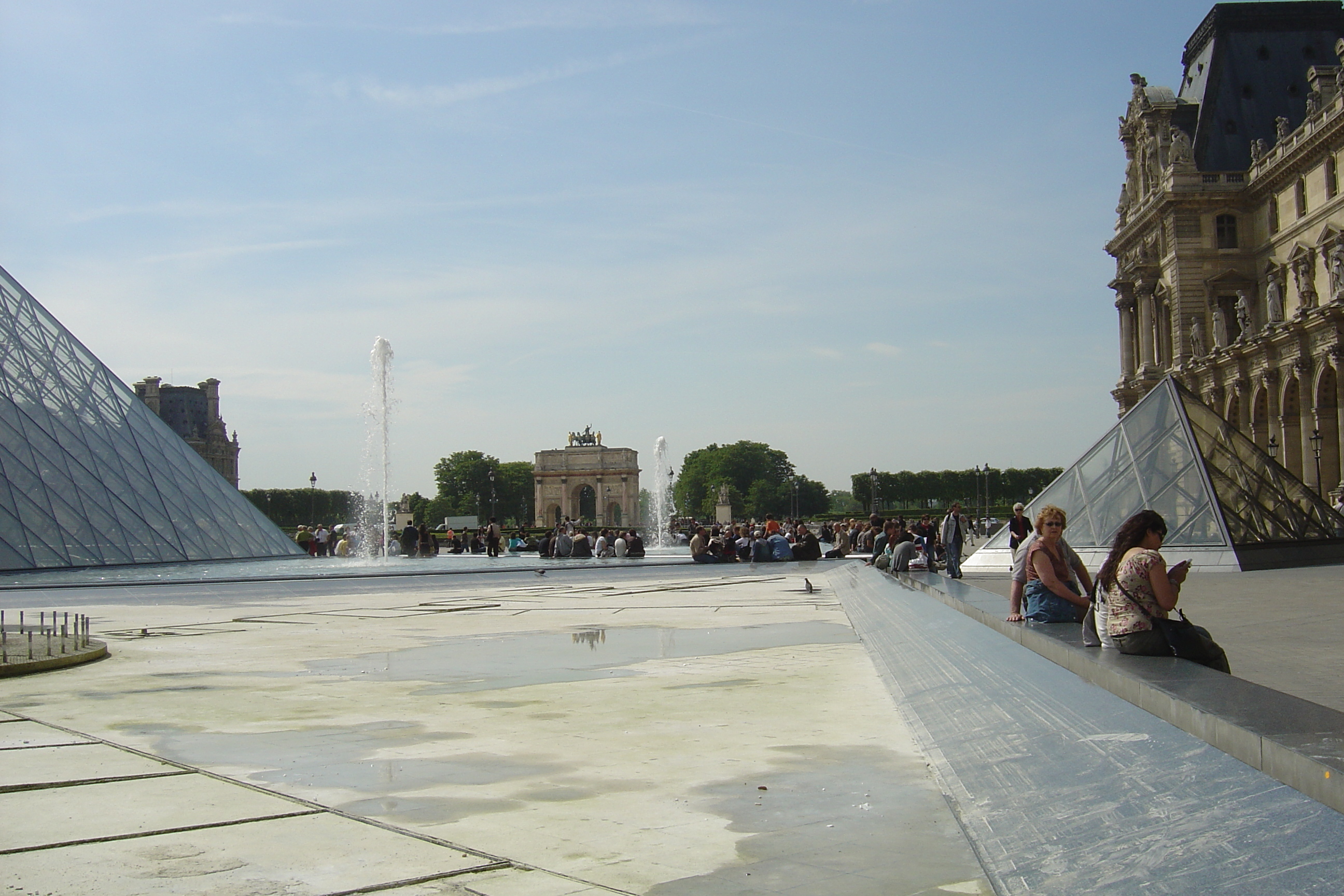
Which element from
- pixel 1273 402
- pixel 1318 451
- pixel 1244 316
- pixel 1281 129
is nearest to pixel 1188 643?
pixel 1318 451

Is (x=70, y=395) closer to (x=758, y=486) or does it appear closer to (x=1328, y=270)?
(x=1328, y=270)

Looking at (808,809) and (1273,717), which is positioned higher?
(1273,717)

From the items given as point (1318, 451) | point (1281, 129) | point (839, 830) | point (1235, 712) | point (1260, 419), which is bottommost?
point (839, 830)

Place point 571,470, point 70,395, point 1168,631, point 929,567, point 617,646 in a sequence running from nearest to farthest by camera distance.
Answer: point 1168,631, point 617,646, point 929,567, point 70,395, point 571,470

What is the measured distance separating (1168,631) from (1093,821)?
2089 mm

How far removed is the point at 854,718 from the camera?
670 cm

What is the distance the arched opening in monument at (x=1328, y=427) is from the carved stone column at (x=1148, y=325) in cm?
1564

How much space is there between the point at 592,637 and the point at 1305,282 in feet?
152

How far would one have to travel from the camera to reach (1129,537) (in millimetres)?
5883

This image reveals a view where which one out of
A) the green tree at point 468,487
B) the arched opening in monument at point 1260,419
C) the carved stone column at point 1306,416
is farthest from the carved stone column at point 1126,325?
the green tree at point 468,487

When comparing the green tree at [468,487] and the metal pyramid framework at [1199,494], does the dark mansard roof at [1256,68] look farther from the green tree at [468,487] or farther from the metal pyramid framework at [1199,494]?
the green tree at [468,487]

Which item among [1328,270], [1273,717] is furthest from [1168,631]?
[1328,270]

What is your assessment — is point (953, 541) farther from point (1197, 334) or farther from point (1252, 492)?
point (1197, 334)

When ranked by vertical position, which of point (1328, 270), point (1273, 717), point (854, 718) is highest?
point (1328, 270)
